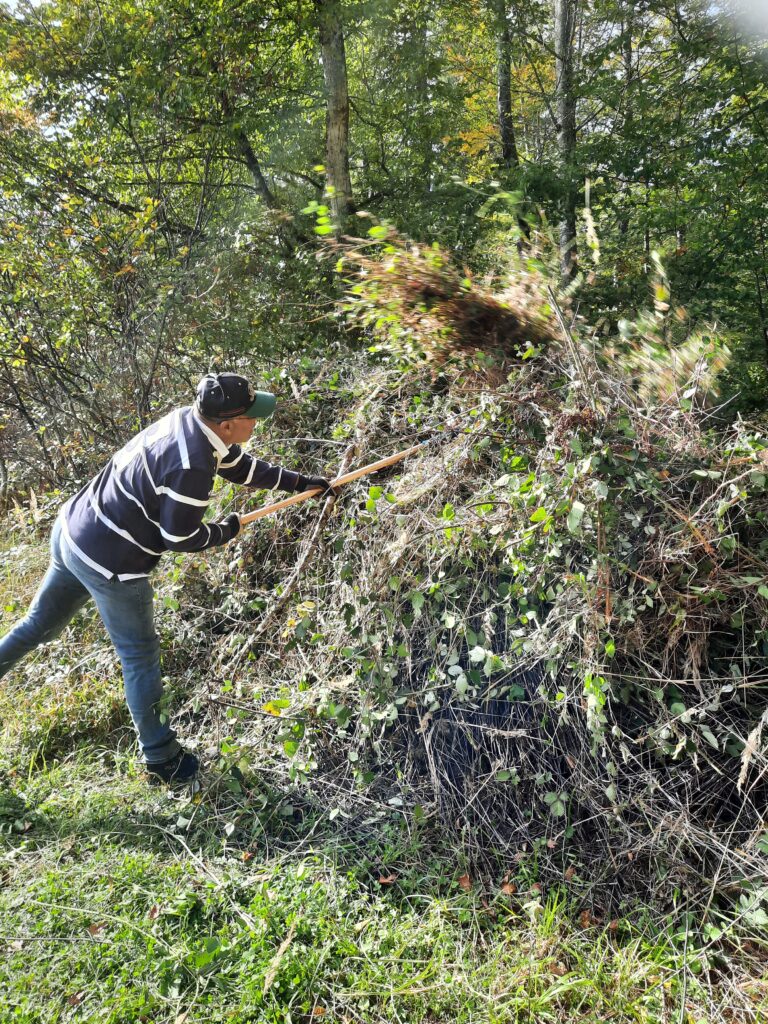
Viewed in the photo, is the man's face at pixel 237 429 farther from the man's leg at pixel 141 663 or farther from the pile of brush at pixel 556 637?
the man's leg at pixel 141 663

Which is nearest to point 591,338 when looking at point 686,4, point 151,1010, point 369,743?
point 369,743

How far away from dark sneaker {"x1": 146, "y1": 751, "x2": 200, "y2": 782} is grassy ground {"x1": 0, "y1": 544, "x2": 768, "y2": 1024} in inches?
3.3

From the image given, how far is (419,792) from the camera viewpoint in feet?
9.80

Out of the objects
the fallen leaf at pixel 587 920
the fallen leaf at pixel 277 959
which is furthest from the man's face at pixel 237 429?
the fallen leaf at pixel 587 920

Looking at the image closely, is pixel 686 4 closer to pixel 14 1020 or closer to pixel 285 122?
pixel 285 122

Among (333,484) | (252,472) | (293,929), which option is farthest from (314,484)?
(293,929)

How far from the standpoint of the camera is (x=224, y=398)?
3080 mm

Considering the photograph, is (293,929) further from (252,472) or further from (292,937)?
(252,472)

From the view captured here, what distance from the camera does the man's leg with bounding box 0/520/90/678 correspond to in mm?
3508

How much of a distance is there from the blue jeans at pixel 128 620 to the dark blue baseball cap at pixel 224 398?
0.90 m

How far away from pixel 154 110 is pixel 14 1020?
6790mm

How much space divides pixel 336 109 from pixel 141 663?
19.9 feet

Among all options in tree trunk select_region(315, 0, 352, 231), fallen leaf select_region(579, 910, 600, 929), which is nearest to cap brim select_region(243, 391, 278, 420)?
fallen leaf select_region(579, 910, 600, 929)

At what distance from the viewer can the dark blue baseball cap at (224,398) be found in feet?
10.1
